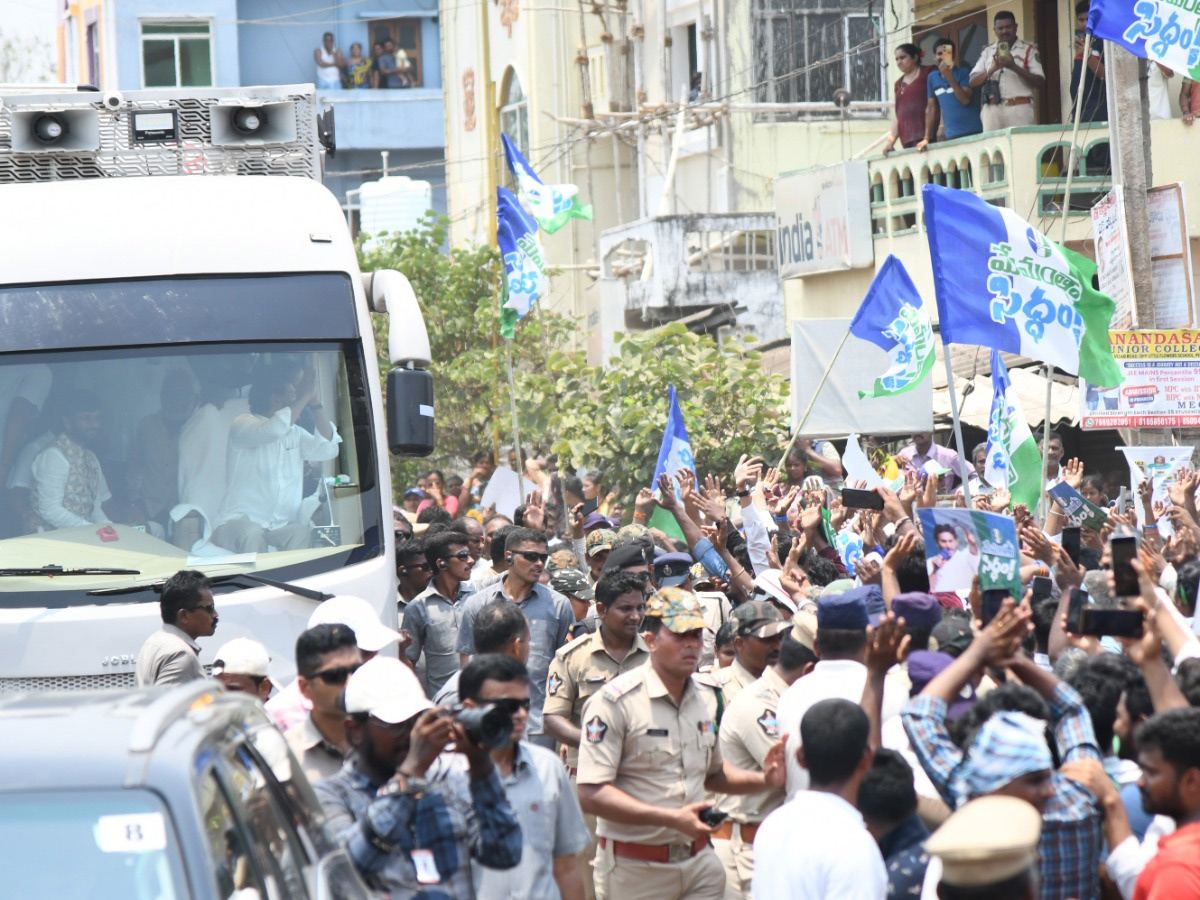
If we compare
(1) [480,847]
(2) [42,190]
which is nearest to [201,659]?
(2) [42,190]

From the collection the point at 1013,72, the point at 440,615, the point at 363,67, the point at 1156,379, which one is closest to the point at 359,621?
the point at 440,615

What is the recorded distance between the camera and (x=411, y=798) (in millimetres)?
4395

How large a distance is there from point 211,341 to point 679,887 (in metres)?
3.39

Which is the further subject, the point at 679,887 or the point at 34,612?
the point at 34,612

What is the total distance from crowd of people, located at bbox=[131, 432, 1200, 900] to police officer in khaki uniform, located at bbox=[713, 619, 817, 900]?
0.04 feet

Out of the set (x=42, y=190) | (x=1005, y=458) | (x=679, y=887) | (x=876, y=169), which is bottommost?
(x=679, y=887)

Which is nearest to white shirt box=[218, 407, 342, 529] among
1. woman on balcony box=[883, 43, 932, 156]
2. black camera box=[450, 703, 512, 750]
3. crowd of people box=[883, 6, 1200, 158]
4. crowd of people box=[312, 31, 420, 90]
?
black camera box=[450, 703, 512, 750]

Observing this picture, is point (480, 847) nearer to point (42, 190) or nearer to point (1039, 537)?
point (1039, 537)

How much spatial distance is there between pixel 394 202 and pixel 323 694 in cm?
3127

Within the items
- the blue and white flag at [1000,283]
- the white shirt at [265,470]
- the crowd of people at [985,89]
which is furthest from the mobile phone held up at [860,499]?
the crowd of people at [985,89]

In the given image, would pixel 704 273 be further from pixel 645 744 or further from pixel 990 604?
pixel 990 604

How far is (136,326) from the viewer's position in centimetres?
820

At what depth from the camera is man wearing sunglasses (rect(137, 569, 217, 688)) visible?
7156mm

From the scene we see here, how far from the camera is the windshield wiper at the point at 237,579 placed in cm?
776
